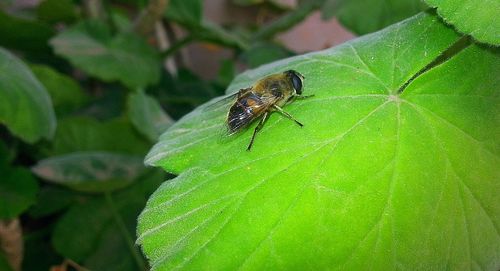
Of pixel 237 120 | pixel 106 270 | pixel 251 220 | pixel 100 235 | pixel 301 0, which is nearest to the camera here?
pixel 251 220

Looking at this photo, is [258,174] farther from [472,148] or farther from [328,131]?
[472,148]

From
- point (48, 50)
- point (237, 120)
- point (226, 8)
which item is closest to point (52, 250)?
point (48, 50)

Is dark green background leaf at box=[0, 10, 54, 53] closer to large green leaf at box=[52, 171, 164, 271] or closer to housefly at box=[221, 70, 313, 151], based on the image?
large green leaf at box=[52, 171, 164, 271]

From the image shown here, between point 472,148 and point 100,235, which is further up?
point 472,148

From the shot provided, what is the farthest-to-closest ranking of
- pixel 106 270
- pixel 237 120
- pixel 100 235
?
1. pixel 100 235
2. pixel 106 270
3. pixel 237 120

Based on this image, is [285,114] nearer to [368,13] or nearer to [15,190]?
[368,13]

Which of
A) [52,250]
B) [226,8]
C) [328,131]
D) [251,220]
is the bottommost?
[52,250]

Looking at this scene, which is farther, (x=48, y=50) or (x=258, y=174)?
Answer: (x=48, y=50)

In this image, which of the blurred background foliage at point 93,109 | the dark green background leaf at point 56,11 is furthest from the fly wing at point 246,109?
the dark green background leaf at point 56,11
